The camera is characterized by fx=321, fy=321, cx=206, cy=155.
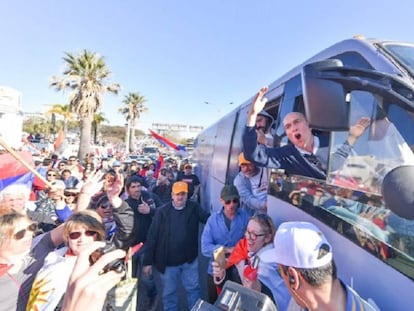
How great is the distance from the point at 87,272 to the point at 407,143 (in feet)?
5.35

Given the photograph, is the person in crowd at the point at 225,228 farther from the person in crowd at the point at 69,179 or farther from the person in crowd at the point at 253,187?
the person in crowd at the point at 69,179

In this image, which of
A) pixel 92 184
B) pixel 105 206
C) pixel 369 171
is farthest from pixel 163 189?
pixel 369 171

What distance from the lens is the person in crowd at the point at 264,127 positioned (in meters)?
3.77

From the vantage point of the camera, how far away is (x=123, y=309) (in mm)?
2844

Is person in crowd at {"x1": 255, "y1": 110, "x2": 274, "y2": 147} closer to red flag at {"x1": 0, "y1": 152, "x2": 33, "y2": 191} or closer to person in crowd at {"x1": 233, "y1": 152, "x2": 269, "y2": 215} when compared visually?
person in crowd at {"x1": 233, "y1": 152, "x2": 269, "y2": 215}

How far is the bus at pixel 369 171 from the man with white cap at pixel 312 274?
0.93 ft

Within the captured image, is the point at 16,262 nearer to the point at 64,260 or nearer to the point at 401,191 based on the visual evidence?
the point at 64,260

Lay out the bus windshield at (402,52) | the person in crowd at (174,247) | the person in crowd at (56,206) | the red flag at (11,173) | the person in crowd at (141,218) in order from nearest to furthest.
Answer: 1. the bus windshield at (402,52)
2. the person in crowd at (174,247)
3. the person in crowd at (56,206)
4. the person in crowd at (141,218)
5. the red flag at (11,173)

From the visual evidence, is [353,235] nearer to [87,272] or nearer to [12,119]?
[87,272]

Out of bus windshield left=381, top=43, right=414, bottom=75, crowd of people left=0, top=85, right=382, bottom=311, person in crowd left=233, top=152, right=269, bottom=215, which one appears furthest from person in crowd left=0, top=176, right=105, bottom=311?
bus windshield left=381, top=43, right=414, bottom=75

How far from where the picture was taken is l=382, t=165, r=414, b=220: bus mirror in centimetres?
125

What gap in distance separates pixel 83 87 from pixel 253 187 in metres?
24.4

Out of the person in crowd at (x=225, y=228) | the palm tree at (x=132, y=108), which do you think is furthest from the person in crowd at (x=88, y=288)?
the palm tree at (x=132, y=108)

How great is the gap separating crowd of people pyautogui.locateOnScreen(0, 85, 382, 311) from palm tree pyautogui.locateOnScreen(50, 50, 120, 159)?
68.0 ft
